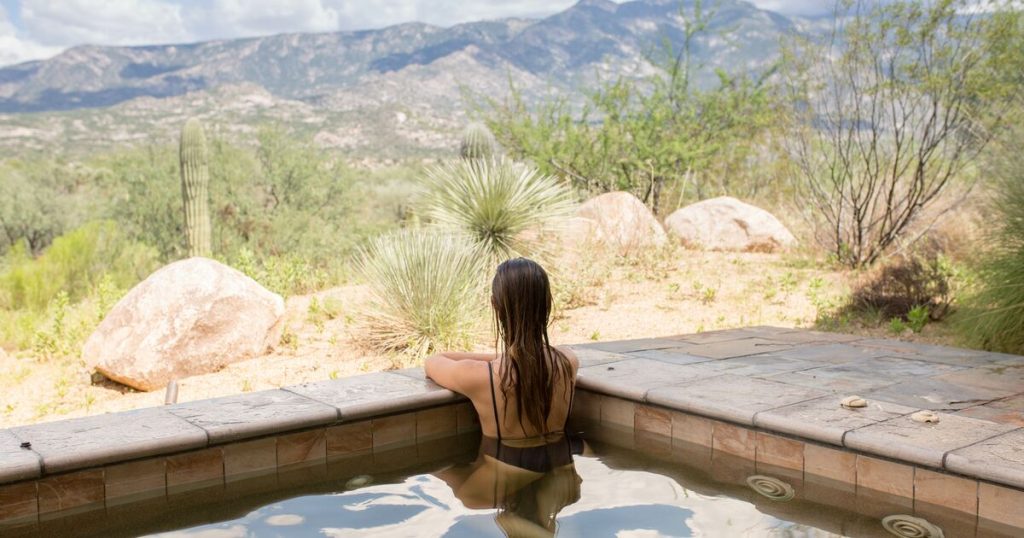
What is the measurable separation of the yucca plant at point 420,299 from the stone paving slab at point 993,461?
4125 millimetres

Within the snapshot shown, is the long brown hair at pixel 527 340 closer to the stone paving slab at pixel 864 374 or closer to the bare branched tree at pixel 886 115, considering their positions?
the stone paving slab at pixel 864 374

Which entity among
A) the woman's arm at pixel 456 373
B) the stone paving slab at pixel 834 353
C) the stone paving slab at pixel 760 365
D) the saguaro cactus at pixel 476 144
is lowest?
the stone paving slab at pixel 834 353

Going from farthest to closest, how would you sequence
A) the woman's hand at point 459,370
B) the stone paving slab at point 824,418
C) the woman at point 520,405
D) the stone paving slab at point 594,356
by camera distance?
the stone paving slab at point 594,356
the woman's hand at point 459,370
the woman at point 520,405
the stone paving slab at point 824,418

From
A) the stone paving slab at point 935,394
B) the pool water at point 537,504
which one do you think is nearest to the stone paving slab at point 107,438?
the pool water at point 537,504

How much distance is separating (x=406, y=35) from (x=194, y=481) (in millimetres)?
138098

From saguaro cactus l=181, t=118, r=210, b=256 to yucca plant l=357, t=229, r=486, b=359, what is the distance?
468cm

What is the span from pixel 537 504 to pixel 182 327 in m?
4.26

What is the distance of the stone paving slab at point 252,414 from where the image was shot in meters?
3.17

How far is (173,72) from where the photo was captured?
128 meters

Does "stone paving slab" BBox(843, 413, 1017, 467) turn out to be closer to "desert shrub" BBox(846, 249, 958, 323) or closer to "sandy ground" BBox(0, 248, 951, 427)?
"sandy ground" BBox(0, 248, 951, 427)

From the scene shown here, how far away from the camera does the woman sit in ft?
10.6

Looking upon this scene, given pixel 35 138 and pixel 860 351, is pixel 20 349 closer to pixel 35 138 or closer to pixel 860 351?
pixel 860 351

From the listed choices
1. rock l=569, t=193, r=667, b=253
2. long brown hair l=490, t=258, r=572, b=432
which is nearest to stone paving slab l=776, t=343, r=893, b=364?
long brown hair l=490, t=258, r=572, b=432

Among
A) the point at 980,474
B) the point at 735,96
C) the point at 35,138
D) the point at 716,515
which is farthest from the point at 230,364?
the point at 35,138
